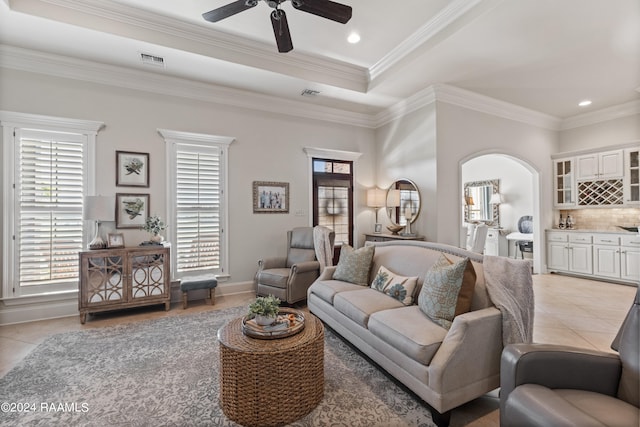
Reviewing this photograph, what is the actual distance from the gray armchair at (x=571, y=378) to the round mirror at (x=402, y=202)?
3572 millimetres

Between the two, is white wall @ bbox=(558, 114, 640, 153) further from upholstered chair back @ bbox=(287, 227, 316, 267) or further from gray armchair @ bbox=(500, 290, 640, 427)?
gray armchair @ bbox=(500, 290, 640, 427)

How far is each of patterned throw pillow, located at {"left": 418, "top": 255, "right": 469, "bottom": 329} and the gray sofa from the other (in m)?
0.07

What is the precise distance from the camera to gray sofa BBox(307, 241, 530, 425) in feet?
5.78

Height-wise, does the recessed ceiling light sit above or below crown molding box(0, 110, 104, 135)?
above

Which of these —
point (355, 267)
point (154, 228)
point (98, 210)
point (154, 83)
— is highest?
point (154, 83)

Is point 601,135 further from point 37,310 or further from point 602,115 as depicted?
point 37,310

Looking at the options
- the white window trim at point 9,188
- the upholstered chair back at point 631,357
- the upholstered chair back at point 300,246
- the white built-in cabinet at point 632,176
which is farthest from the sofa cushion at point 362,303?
the white built-in cabinet at point 632,176

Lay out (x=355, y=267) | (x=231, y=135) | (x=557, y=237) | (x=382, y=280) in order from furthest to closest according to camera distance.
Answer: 1. (x=557, y=237)
2. (x=231, y=135)
3. (x=355, y=267)
4. (x=382, y=280)

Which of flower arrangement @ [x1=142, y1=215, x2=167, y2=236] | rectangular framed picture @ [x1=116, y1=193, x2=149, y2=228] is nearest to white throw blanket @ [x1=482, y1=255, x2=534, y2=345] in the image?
flower arrangement @ [x1=142, y1=215, x2=167, y2=236]

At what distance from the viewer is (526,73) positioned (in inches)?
162

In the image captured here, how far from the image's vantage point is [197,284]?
4027mm

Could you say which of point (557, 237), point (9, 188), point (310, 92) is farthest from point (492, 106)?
point (9, 188)

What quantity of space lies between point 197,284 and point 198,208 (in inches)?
45.6

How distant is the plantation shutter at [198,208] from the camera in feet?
14.3
